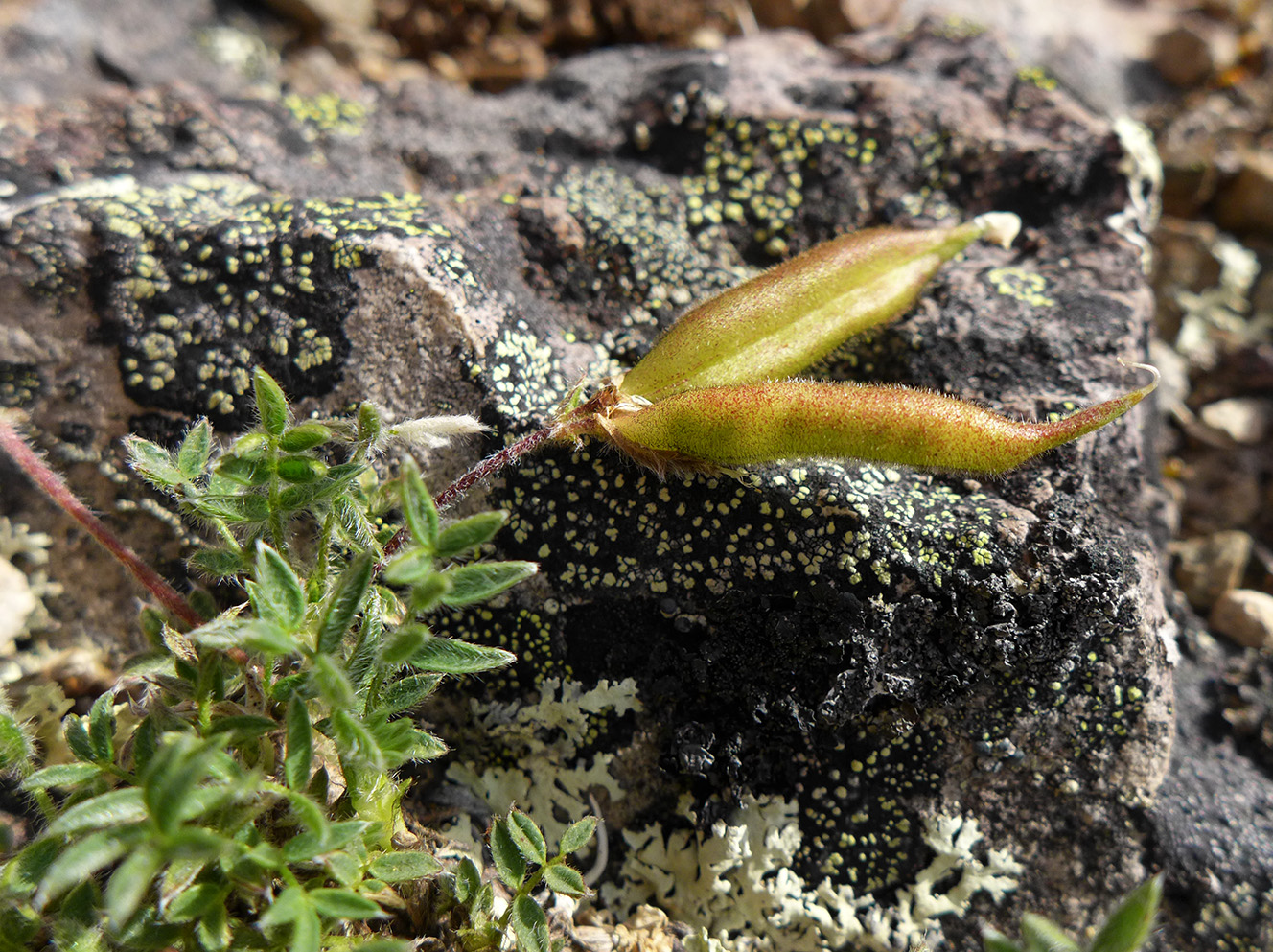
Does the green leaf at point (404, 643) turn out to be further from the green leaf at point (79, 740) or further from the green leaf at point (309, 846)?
the green leaf at point (79, 740)

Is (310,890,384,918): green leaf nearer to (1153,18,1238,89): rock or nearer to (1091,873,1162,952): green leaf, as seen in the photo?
(1091,873,1162,952): green leaf

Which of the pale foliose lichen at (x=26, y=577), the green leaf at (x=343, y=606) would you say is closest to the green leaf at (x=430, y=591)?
the green leaf at (x=343, y=606)

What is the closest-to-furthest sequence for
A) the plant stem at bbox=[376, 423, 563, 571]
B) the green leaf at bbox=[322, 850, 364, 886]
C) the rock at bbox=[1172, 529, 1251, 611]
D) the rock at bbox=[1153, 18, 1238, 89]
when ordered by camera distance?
the green leaf at bbox=[322, 850, 364, 886], the plant stem at bbox=[376, 423, 563, 571], the rock at bbox=[1172, 529, 1251, 611], the rock at bbox=[1153, 18, 1238, 89]

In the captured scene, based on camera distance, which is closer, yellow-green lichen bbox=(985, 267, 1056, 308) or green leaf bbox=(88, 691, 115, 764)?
green leaf bbox=(88, 691, 115, 764)

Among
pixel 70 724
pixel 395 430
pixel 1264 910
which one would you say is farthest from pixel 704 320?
pixel 1264 910

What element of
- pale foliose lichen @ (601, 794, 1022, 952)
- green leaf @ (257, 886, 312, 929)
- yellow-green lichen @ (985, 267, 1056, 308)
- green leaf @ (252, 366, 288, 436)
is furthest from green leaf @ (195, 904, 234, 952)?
yellow-green lichen @ (985, 267, 1056, 308)
